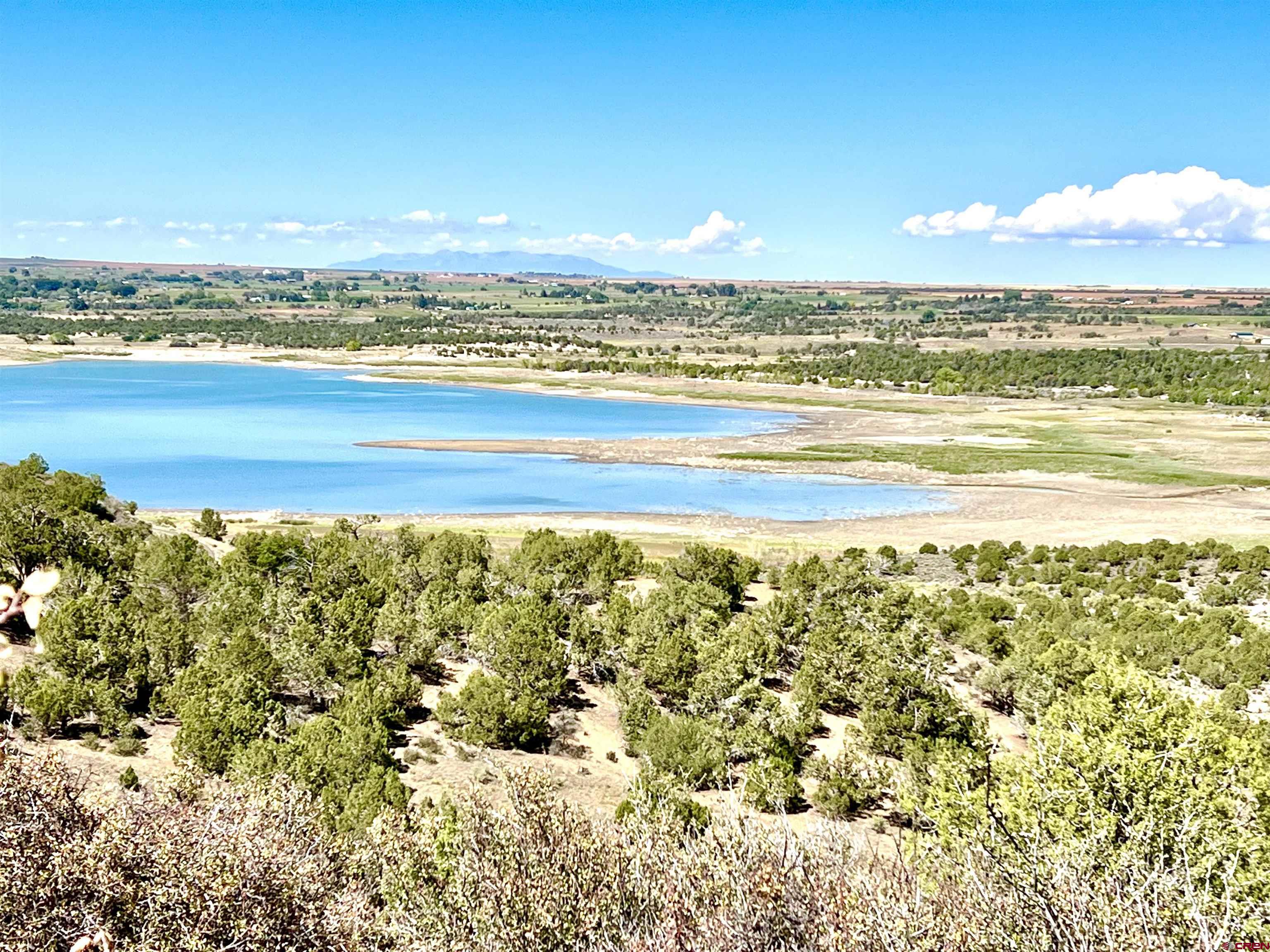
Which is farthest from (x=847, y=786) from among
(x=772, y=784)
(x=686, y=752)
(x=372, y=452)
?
(x=372, y=452)

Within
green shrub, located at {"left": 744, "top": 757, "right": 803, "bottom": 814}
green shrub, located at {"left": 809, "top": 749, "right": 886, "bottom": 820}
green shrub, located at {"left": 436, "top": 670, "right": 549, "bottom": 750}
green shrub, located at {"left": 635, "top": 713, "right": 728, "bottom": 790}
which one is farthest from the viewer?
green shrub, located at {"left": 436, "top": 670, "right": 549, "bottom": 750}

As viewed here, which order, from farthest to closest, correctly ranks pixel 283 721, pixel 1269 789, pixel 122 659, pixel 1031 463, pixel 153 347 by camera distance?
pixel 153 347
pixel 1031 463
pixel 122 659
pixel 283 721
pixel 1269 789

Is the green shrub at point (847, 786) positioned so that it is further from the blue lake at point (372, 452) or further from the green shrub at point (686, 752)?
the blue lake at point (372, 452)

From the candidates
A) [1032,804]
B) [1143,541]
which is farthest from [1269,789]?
[1143,541]

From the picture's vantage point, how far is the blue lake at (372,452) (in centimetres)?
5347

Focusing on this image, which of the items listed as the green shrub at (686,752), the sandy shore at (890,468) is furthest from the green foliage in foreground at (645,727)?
the sandy shore at (890,468)

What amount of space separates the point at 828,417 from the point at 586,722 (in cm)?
6521

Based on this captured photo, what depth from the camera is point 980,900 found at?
7637 mm

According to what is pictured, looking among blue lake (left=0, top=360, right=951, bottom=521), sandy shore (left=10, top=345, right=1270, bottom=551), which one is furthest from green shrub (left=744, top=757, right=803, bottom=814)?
blue lake (left=0, top=360, right=951, bottom=521)

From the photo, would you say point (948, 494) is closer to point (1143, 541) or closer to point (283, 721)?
point (1143, 541)

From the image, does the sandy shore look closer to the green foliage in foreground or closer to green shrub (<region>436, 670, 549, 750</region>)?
the green foliage in foreground

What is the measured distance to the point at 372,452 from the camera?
68.2 meters

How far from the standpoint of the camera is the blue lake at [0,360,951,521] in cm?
5347

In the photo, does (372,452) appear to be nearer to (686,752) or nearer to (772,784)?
(686,752)
